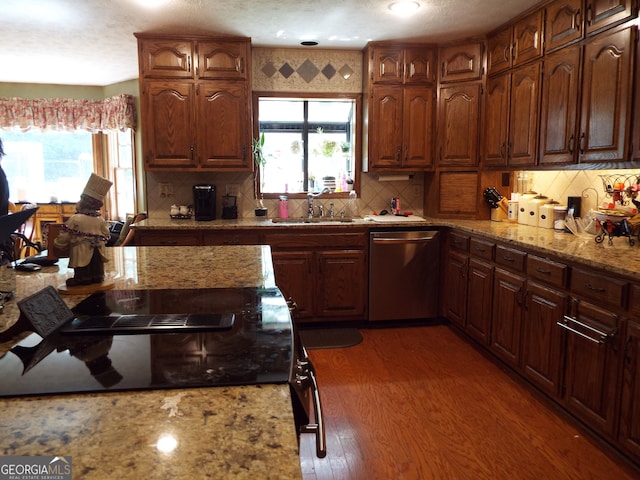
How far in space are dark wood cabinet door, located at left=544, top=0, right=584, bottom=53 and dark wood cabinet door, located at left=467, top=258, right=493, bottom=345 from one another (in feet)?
4.79

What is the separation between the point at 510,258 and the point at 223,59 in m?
2.66

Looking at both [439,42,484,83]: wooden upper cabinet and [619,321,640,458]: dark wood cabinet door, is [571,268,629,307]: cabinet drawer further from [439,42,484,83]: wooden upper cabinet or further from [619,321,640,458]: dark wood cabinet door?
[439,42,484,83]: wooden upper cabinet

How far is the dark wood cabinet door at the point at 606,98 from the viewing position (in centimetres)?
243

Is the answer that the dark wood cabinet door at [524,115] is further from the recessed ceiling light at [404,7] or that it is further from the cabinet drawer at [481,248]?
the recessed ceiling light at [404,7]

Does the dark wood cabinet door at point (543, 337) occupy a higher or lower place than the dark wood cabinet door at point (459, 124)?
lower

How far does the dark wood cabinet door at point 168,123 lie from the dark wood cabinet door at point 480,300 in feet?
7.77

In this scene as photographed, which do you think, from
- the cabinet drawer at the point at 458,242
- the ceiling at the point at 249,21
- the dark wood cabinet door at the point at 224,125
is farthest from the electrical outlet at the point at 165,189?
the cabinet drawer at the point at 458,242

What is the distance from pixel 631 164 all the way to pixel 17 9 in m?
4.00

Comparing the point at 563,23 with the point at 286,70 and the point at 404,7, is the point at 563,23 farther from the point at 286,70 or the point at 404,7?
the point at 286,70

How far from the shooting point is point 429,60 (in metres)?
3.96

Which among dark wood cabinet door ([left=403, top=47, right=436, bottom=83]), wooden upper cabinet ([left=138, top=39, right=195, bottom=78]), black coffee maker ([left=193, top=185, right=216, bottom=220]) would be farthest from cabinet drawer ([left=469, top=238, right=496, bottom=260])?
wooden upper cabinet ([left=138, top=39, right=195, bottom=78])

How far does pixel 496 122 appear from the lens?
365cm

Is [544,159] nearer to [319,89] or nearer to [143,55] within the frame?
[319,89]

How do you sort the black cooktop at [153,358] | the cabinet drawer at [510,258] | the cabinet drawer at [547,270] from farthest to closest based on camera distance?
the cabinet drawer at [510,258] → the cabinet drawer at [547,270] → the black cooktop at [153,358]
